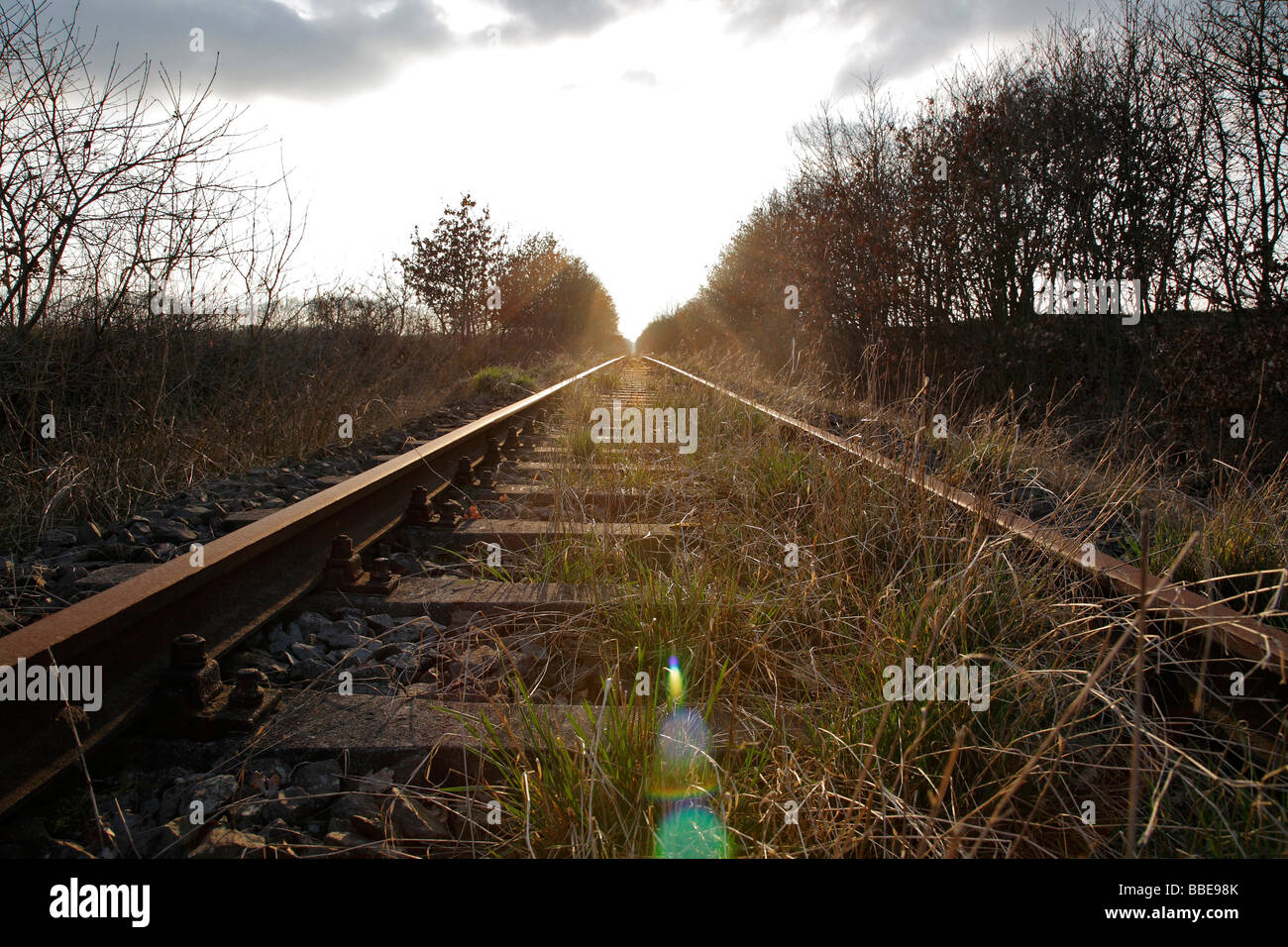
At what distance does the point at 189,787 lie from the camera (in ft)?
4.71

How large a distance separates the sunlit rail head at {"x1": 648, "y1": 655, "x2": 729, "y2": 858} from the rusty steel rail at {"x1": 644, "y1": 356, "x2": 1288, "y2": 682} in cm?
88

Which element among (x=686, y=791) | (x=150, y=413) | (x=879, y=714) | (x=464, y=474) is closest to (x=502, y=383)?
(x=150, y=413)

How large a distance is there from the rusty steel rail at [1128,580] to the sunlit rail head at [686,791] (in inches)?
34.5

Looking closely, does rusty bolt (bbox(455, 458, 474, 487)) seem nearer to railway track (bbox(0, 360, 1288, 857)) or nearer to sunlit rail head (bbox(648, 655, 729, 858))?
railway track (bbox(0, 360, 1288, 857))

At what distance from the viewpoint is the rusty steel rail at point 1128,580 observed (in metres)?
1.46

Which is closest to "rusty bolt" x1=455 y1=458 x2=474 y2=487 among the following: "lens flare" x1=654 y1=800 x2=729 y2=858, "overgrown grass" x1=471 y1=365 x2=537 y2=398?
"lens flare" x1=654 y1=800 x2=729 y2=858

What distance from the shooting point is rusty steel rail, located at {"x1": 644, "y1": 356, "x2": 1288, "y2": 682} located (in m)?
1.46

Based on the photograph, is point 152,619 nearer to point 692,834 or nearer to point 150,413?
point 692,834

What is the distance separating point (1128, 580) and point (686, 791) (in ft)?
4.94

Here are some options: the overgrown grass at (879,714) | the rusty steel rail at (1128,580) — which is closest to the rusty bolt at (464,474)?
the overgrown grass at (879,714)

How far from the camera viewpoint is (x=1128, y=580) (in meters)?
1.99

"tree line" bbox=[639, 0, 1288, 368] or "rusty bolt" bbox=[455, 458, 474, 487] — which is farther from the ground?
"tree line" bbox=[639, 0, 1288, 368]

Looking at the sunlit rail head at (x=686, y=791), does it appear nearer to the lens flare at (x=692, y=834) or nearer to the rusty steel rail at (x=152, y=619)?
the lens flare at (x=692, y=834)
